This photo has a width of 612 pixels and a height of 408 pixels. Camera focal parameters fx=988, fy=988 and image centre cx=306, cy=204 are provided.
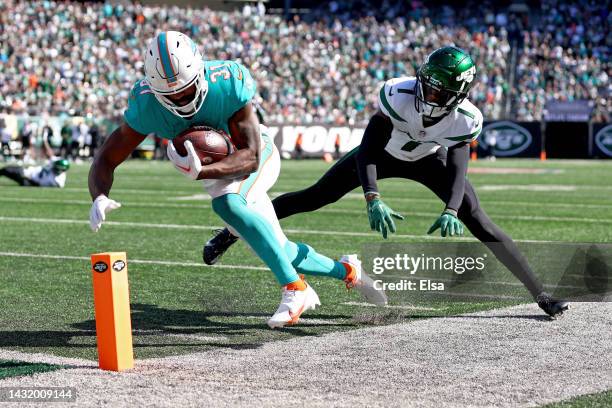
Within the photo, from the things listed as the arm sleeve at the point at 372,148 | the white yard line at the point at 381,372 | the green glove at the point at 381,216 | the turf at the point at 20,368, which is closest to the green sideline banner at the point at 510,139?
the arm sleeve at the point at 372,148

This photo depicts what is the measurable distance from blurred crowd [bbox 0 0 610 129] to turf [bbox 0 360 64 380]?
74.4 feet

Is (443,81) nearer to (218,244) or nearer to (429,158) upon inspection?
(429,158)

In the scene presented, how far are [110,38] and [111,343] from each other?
27.5 m

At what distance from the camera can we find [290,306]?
16.2 ft

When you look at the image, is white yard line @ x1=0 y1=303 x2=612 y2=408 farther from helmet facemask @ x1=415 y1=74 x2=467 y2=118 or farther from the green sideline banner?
the green sideline banner

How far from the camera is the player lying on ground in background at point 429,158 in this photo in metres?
5.46

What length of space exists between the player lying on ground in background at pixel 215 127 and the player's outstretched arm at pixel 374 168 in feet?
1.78

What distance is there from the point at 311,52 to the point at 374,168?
93.6 feet

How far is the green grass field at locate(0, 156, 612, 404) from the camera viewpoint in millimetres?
5199

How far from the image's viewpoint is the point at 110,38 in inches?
1205

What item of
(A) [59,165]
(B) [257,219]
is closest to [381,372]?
(B) [257,219]

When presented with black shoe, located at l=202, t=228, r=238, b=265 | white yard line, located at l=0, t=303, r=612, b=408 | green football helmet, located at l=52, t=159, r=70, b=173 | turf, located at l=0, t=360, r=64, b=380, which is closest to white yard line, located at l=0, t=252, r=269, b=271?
black shoe, located at l=202, t=228, r=238, b=265

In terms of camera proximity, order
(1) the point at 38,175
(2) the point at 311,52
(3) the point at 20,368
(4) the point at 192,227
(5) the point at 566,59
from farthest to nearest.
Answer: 1. (5) the point at 566,59
2. (2) the point at 311,52
3. (1) the point at 38,175
4. (4) the point at 192,227
5. (3) the point at 20,368

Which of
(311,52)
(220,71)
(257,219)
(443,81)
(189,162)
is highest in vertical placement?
(220,71)
